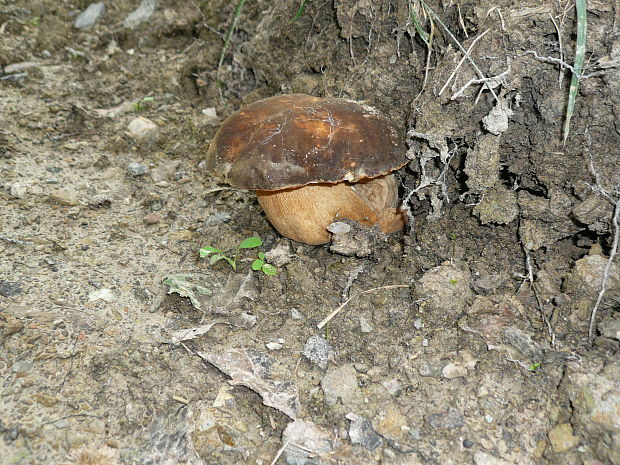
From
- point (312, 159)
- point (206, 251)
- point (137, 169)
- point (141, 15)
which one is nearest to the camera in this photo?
point (312, 159)

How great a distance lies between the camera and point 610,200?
7.13 ft

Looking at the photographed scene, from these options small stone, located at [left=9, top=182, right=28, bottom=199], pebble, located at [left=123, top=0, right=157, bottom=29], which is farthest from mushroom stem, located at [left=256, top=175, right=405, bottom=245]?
pebble, located at [left=123, top=0, right=157, bottom=29]

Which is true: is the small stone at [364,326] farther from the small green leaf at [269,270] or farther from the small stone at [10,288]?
the small stone at [10,288]

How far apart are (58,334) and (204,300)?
0.64m

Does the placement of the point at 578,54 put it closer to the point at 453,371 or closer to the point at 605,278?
the point at 605,278

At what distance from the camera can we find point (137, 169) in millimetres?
3334

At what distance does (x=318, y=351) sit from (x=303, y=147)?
88cm

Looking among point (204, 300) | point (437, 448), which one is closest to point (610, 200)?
point (437, 448)

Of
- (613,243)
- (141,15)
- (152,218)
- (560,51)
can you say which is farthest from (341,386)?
(141,15)

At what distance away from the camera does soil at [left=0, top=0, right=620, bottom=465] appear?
76.3 inches

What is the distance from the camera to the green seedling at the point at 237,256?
2602 millimetres

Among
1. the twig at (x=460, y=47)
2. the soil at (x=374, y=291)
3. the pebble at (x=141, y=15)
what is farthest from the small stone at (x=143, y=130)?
the twig at (x=460, y=47)

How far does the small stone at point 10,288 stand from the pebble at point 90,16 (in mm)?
2766

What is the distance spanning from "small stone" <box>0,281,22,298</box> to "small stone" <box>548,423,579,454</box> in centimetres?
231
